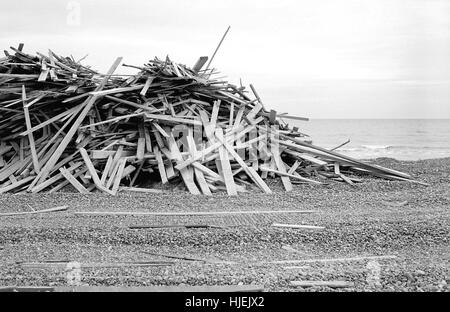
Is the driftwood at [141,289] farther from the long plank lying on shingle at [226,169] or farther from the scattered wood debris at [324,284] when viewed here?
the long plank lying on shingle at [226,169]

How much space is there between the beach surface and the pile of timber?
0.86 meters

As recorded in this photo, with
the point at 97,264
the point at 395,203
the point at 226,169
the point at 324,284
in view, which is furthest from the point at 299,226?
the point at 226,169

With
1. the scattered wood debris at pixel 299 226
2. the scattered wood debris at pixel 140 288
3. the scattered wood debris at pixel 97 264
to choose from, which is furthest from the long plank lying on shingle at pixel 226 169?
the scattered wood debris at pixel 140 288

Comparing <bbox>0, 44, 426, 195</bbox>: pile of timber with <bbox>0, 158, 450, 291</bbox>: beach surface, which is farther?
<bbox>0, 44, 426, 195</bbox>: pile of timber

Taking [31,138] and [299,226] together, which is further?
[31,138]

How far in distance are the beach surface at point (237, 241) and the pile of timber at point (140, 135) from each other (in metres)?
0.86

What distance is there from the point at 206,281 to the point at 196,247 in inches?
59.9

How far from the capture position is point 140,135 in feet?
35.0

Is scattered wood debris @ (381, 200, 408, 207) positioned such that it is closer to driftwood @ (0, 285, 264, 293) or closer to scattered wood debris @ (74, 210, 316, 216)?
scattered wood debris @ (74, 210, 316, 216)

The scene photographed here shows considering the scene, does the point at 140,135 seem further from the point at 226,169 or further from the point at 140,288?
the point at 140,288

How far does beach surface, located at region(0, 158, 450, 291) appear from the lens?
14.9ft

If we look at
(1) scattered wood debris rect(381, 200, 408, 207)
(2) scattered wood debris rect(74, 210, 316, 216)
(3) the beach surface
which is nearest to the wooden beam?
(3) the beach surface

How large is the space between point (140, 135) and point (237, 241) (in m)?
5.24

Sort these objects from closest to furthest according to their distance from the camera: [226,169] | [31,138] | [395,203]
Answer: [395,203], [226,169], [31,138]
